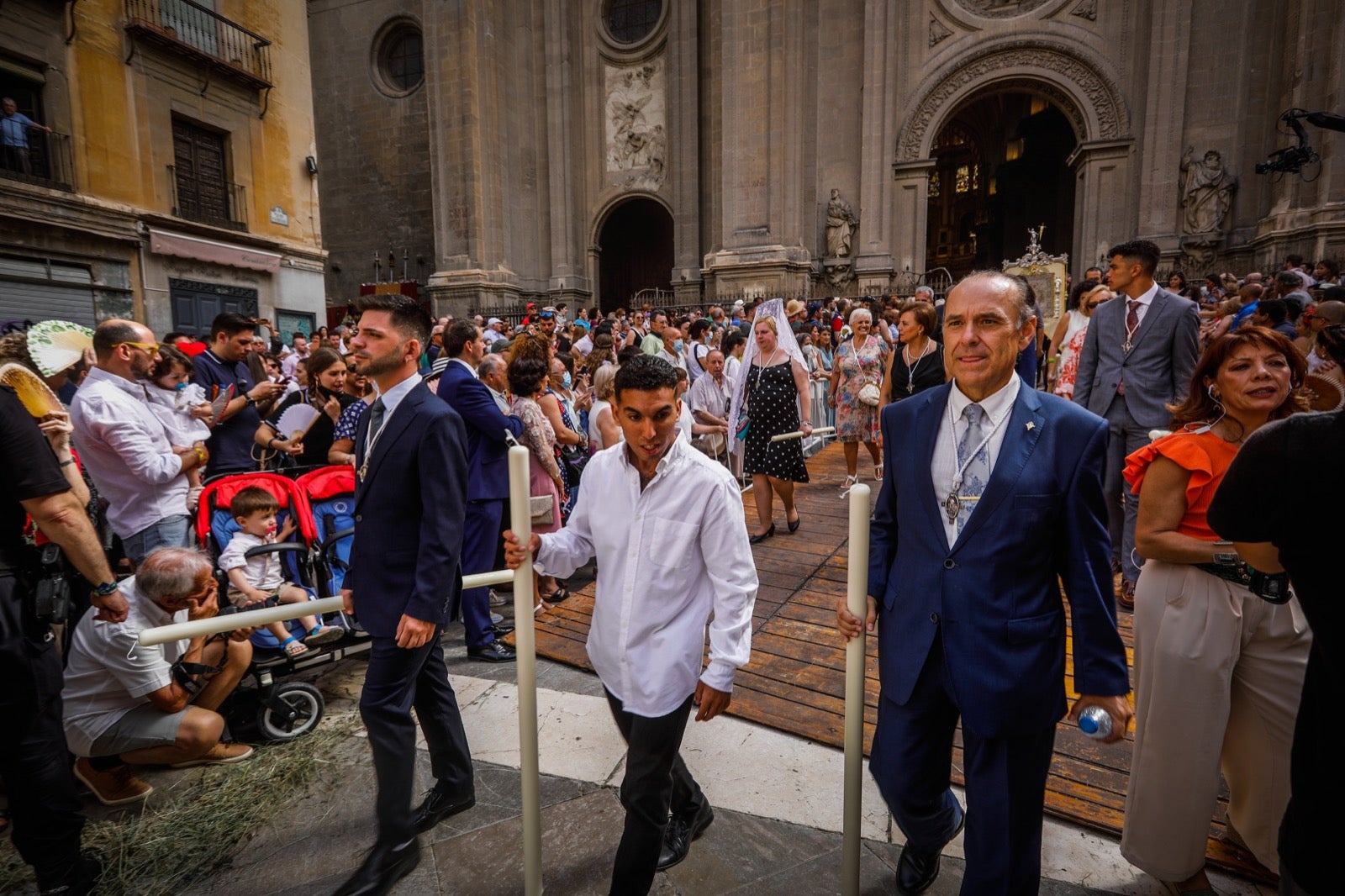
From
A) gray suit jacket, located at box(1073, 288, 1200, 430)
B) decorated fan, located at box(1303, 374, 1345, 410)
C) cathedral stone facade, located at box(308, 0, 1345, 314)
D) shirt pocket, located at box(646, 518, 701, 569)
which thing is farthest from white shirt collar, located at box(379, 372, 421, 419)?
cathedral stone facade, located at box(308, 0, 1345, 314)

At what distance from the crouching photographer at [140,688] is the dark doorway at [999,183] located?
24897 millimetres

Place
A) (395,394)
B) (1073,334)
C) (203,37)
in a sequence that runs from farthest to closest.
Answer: (203,37) → (1073,334) → (395,394)

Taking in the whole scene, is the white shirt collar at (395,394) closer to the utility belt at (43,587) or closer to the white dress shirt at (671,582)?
the white dress shirt at (671,582)

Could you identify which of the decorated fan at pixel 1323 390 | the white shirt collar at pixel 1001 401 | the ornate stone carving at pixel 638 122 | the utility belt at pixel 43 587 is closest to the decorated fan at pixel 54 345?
the utility belt at pixel 43 587

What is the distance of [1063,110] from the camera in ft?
58.7

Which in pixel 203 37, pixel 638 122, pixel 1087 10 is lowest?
pixel 203 37

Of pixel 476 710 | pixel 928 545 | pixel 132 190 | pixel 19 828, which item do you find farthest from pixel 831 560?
pixel 132 190

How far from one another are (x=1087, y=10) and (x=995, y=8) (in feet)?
7.14

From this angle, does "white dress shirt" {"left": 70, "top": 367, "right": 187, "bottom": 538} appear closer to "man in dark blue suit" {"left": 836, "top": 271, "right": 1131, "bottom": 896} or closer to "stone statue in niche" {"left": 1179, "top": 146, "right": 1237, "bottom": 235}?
"man in dark blue suit" {"left": 836, "top": 271, "right": 1131, "bottom": 896}

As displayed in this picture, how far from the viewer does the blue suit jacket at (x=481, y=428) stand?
4.11 metres

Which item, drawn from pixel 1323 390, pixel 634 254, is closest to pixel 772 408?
pixel 1323 390

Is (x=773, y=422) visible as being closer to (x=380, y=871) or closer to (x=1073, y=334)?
(x=1073, y=334)

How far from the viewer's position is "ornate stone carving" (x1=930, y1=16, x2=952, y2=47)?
59.3 ft

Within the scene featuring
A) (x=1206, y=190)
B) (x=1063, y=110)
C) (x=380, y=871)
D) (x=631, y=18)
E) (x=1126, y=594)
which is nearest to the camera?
(x=380, y=871)
